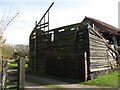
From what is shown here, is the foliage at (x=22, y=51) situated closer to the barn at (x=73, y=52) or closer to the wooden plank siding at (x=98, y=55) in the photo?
the barn at (x=73, y=52)

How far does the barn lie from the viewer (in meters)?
16.5

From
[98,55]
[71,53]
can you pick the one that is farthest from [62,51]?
[98,55]

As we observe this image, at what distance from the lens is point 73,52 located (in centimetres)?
1764

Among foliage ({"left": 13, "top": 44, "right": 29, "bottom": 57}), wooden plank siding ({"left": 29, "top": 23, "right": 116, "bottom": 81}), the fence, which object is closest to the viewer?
the fence

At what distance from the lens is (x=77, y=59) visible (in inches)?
654

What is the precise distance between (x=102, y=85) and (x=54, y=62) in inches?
227

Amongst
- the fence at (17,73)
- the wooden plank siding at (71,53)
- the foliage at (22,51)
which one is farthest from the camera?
the foliage at (22,51)

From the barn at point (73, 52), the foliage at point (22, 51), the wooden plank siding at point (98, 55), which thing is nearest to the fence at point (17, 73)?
the barn at point (73, 52)

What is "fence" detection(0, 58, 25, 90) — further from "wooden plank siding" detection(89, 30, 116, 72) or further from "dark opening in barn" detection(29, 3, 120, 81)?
"wooden plank siding" detection(89, 30, 116, 72)

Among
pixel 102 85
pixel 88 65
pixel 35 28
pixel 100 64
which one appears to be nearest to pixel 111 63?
pixel 100 64

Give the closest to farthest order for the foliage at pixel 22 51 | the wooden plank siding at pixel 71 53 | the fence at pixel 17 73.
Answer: the fence at pixel 17 73 → the wooden plank siding at pixel 71 53 → the foliage at pixel 22 51

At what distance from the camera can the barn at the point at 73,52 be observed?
1645 cm

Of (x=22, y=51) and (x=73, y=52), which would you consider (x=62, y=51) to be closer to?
(x=73, y=52)

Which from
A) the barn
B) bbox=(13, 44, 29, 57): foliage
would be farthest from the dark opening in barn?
bbox=(13, 44, 29, 57): foliage
